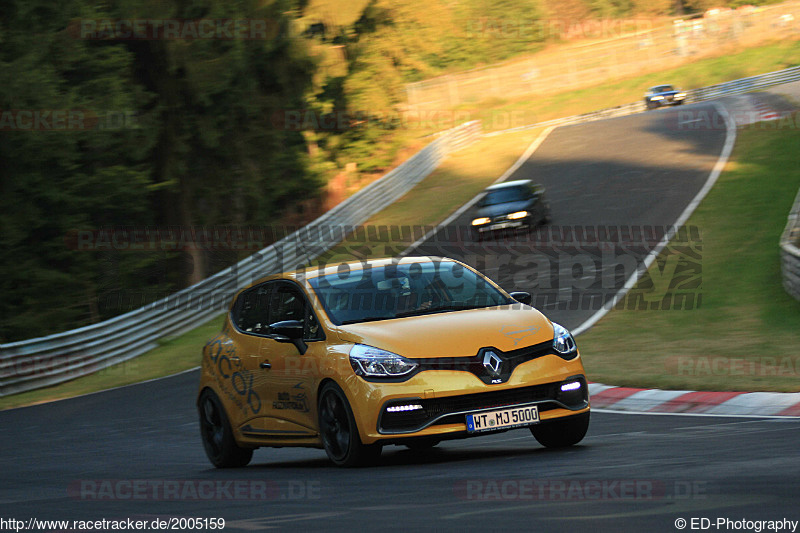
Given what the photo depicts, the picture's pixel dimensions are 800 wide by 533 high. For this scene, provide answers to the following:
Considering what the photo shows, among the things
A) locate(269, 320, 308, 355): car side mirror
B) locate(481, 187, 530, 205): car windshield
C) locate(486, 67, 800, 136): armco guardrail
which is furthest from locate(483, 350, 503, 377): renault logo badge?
locate(486, 67, 800, 136): armco guardrail

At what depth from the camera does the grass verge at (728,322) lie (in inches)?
530

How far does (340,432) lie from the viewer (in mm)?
8188

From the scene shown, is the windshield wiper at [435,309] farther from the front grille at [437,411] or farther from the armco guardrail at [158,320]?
the armco guardrail at [158,320]

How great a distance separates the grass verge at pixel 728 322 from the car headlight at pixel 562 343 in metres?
3.97

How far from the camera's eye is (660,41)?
229ft

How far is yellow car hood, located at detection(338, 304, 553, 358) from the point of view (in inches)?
314

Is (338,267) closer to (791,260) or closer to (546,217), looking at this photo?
(791,260)

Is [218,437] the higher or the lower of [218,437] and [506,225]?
the higher

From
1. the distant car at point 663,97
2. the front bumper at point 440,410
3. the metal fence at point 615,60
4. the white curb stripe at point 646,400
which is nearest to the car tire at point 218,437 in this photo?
the front bumper at point 440,410

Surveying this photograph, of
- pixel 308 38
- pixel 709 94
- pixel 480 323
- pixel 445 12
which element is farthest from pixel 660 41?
pixel 480 323

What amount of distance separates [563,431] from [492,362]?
3.39 feet

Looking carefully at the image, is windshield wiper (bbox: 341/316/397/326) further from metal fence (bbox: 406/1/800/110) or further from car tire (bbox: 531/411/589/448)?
metal fence (bbox: 406/1/800/110)

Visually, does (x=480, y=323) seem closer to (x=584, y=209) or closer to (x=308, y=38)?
(x=584, y=209)

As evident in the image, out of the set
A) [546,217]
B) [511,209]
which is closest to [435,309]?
[511,209]
